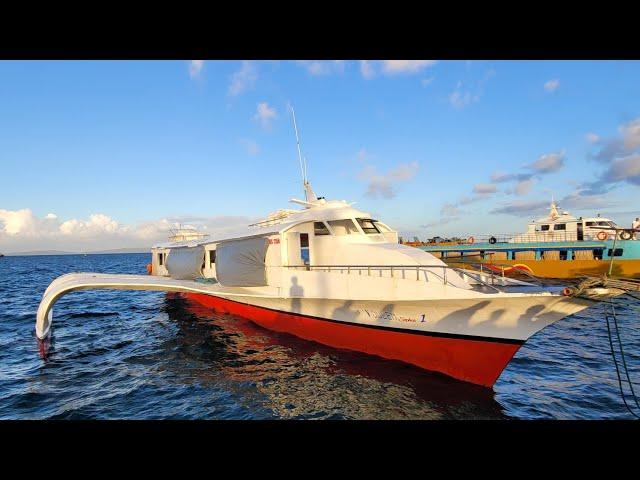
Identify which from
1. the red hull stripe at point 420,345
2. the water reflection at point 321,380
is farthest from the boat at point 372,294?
the water reflection at point 321,380

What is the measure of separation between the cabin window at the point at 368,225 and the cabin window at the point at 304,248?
2.11 meters

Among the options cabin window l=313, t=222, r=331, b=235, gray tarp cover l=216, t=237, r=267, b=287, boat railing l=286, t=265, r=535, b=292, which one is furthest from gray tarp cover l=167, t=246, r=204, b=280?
boat railing l=286, t=265, r=535, b=292

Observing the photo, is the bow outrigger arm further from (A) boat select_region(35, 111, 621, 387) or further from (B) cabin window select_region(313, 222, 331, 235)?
(B) cabin window select_region(313, 222, 331, 235)

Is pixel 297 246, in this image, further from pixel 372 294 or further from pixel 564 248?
pixel 564 248

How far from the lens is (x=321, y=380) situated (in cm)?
988

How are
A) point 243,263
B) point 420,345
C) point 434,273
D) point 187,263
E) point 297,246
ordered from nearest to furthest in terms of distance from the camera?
point 420,345
point 434,273
point 297,246
point 243,263
point 187,263

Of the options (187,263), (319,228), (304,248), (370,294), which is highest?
(319,228)

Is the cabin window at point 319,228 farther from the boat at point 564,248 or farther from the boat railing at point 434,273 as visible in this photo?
the boat at point 564,248

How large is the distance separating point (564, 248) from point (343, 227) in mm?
27605

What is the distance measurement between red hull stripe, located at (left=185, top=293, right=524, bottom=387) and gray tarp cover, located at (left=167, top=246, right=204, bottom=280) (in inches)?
266

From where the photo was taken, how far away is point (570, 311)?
28.0 ft

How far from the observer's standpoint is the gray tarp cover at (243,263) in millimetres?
13461

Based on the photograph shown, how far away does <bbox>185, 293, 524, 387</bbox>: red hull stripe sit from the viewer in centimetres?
933

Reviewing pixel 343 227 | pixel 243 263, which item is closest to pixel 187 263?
pixel 243 263
